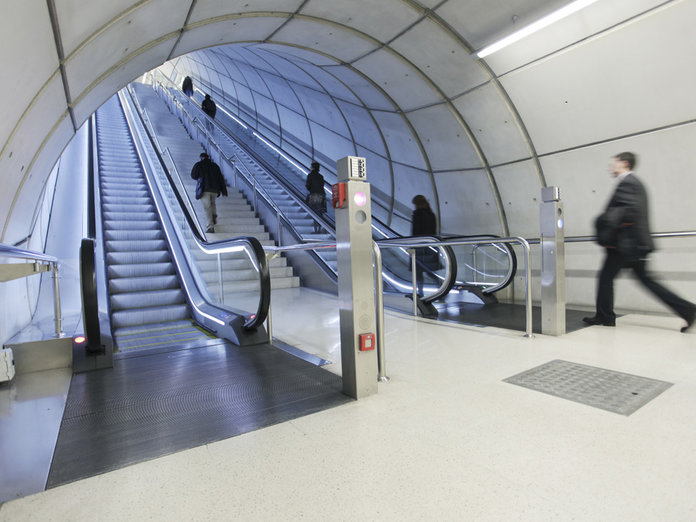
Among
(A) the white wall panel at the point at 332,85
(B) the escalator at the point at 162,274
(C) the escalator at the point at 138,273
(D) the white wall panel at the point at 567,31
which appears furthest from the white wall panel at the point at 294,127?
(D) the white wall panel at the point at 567,31

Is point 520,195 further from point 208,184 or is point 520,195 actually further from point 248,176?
point 248,176

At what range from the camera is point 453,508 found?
1.58m

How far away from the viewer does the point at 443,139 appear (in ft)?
23.6

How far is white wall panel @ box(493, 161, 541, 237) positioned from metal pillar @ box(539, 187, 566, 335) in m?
2.06

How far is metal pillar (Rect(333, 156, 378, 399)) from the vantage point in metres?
2.73

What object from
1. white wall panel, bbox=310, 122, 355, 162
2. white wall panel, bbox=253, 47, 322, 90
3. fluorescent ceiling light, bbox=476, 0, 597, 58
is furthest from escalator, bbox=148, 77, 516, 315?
fluorescent ceiling light, bbox=476, 0, 597, 58

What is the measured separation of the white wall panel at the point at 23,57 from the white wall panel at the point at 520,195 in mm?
5856

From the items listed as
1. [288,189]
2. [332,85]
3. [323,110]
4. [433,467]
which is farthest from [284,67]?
[433,467]

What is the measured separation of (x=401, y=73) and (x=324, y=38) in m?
1.32

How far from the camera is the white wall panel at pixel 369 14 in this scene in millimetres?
5344

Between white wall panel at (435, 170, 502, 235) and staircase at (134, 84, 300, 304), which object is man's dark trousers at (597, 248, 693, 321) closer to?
white wall panel at (435, 170, 502, 235)

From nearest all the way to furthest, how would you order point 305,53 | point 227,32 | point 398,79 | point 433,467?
point 433,467
point 227,32
point 398,79
point 305,53

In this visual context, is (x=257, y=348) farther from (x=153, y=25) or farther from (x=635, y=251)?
(x=635, y=251)

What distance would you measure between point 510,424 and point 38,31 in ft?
11.5
